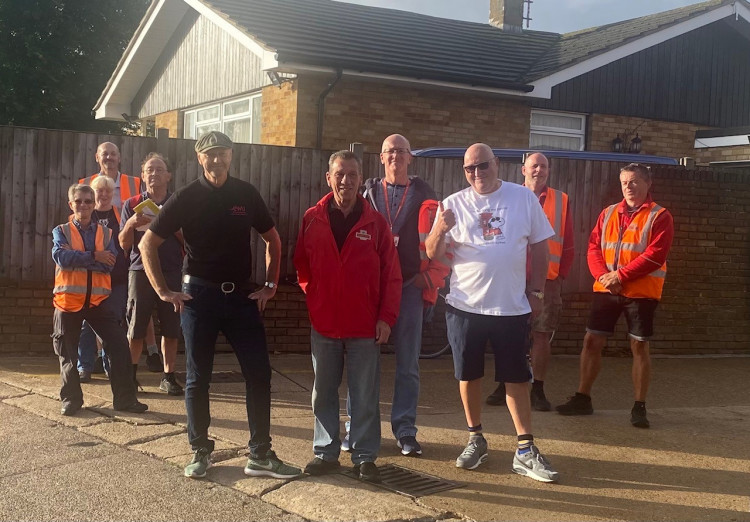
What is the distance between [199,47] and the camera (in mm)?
17906

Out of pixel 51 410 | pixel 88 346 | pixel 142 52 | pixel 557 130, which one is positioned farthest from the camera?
pixel 142 52

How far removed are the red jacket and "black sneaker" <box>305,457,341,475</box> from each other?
740mm

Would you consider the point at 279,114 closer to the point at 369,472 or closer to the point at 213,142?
the point at 213,142

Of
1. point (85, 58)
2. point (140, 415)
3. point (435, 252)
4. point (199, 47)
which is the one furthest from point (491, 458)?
point (85, 58)

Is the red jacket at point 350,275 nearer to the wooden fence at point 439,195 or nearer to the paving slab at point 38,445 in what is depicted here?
the paving slab at point 38,445

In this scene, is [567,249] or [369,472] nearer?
[369,472]

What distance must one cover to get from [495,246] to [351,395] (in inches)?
50.0

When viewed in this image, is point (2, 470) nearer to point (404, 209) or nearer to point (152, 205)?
point (152, 205)

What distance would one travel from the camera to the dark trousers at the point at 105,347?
255 inches

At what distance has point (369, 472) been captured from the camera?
5.04m

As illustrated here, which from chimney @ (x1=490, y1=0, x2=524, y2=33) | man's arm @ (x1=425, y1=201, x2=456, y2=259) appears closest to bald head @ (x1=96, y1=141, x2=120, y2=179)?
man's arm @ (x1=425, y1=201, x2=456, y2=259)

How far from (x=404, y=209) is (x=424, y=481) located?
183 cm

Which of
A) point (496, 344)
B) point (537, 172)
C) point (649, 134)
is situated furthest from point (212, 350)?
point (649, 134)

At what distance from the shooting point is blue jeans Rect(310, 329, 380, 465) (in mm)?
5207
